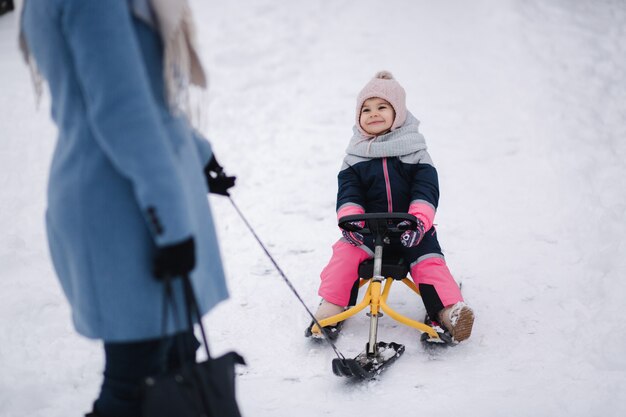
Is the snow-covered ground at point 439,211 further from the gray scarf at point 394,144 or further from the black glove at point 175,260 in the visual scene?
Answer: the gray scarf at point 394,144

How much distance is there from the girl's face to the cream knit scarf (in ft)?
5.57

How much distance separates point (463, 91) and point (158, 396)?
18.5 ft

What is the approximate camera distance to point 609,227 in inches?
153

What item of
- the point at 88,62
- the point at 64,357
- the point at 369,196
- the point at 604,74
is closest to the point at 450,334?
the point at 369,196

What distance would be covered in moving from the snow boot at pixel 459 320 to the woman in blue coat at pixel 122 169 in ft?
5.27

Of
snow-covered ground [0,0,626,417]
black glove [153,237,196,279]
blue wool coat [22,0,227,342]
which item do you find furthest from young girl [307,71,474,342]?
black glove [153,237,196,279]

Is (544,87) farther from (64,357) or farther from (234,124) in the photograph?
(64,357)

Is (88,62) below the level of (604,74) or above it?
above

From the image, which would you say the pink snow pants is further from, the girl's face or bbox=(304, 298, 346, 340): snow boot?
the girl's face

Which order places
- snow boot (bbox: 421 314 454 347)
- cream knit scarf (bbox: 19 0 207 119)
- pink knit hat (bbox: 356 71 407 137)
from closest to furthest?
cream knit scarf (bbox: 19 0 207 119) < snow boot (bbox: 421 314 454 347) < pink knit hat (bbox: 356 71 407 137)

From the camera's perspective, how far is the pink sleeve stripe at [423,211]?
293cm

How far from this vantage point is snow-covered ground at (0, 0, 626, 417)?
2713 mm

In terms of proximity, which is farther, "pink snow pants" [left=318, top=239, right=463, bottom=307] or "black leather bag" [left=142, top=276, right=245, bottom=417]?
"pink snow pants" [left=318, top=239, right=463, bottom=307]

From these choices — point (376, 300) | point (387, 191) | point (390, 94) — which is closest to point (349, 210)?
point (387, 191)
